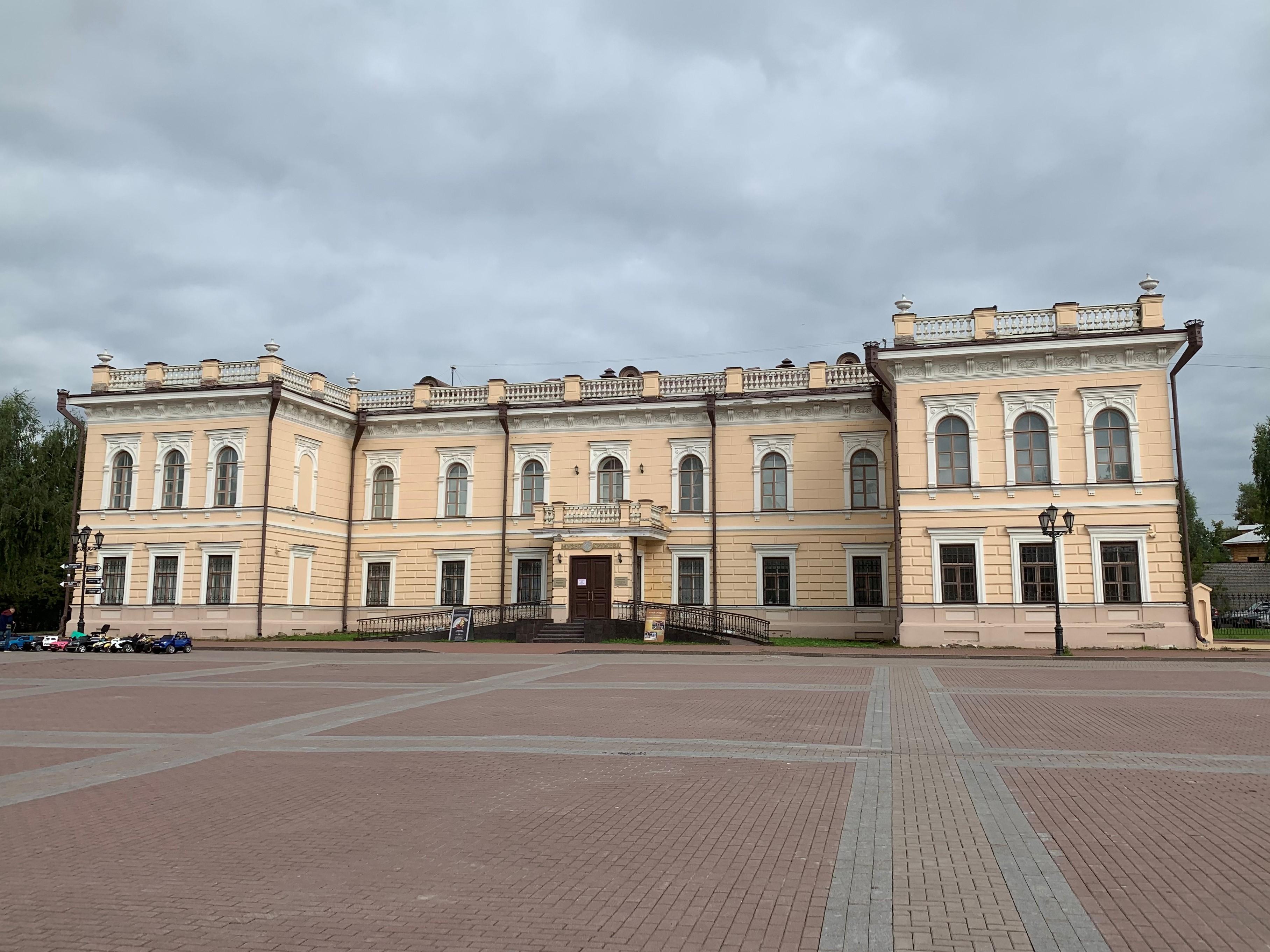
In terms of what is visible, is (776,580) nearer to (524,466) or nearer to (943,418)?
(943,418)

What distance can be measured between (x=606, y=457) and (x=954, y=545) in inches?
535

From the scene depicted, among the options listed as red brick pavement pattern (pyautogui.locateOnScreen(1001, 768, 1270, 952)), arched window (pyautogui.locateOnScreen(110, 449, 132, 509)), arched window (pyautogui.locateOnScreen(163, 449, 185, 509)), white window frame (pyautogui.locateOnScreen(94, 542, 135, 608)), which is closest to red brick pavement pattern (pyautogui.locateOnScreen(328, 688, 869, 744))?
red brick pavement pattern (pyautogui.locateOnScreen(1001, 768, 1270, 952))

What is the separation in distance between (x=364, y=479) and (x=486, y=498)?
5.41m

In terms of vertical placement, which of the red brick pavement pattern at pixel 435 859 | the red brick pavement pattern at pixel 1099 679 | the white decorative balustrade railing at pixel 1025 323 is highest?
the white decorative balustrade railing at pixel 1025 323

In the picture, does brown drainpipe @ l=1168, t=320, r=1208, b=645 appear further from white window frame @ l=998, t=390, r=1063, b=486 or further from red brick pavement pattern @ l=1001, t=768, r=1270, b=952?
red brick pavement pattern @ l=1001, t=768, r=1270, b=952

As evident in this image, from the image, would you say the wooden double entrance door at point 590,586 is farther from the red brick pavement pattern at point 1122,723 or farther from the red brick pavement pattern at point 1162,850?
the red brick pavement pattern at point 1162,850

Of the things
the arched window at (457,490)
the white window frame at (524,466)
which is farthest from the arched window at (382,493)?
the white window frame at (524,466)

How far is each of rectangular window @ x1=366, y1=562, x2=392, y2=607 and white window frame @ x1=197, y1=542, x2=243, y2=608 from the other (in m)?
5.41

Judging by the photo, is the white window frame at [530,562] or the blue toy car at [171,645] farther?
the white window frame at [530,562]

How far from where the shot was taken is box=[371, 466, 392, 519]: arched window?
38938 millimetres

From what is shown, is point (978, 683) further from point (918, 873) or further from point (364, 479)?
point (364, 479)

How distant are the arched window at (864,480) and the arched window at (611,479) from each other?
8.71 m

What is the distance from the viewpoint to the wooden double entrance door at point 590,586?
34469 millimetres

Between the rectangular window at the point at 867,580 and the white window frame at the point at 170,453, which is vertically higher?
the white window frame at the point at 170,453
